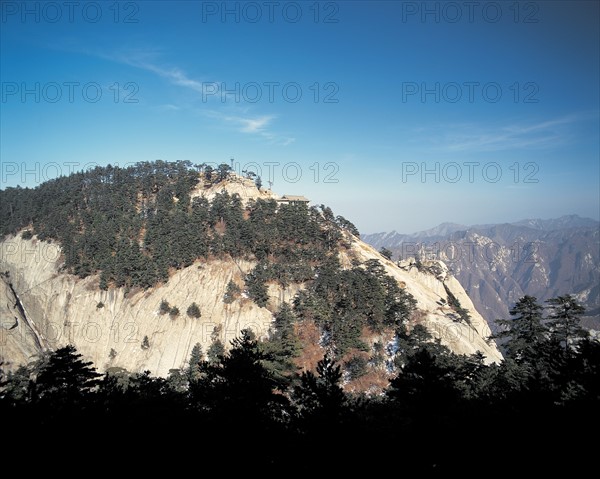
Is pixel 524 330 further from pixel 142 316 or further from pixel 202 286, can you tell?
pixel 142 316

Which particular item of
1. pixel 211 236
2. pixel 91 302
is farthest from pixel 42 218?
pixel 211 236

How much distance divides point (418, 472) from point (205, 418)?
8797 millimetres

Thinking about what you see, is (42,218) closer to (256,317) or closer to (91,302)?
(91,302)

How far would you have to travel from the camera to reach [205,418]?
15.1m

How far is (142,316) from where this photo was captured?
6488 cm

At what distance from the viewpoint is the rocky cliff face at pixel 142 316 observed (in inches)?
2324

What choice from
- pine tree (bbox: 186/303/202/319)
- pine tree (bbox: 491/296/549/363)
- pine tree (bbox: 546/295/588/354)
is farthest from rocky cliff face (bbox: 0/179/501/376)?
pine tree (bbox: 546/295/588/354)

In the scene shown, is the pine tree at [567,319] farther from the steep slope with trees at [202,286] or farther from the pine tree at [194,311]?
the pine tree at [194,311]

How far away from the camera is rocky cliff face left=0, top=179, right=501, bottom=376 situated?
2324 inches

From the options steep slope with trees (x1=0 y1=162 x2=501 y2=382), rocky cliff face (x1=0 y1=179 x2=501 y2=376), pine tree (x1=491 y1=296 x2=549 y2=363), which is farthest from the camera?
rocky cliff face (x1=0 y1=179 x2=501 y2=376)

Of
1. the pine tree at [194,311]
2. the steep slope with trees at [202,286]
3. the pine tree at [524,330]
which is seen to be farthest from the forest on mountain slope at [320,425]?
the pine tree at [194,311]

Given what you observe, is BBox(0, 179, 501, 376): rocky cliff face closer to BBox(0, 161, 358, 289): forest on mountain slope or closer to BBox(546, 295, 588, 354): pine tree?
BBox(0, 161, 358, 289): forest on mountain slope

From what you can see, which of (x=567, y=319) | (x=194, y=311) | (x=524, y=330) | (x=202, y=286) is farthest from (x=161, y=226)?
(x=567, y=319)

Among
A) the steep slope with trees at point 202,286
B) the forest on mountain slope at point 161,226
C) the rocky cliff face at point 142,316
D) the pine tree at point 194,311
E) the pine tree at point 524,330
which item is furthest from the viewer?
the forest on mountain slope at point 161,226
